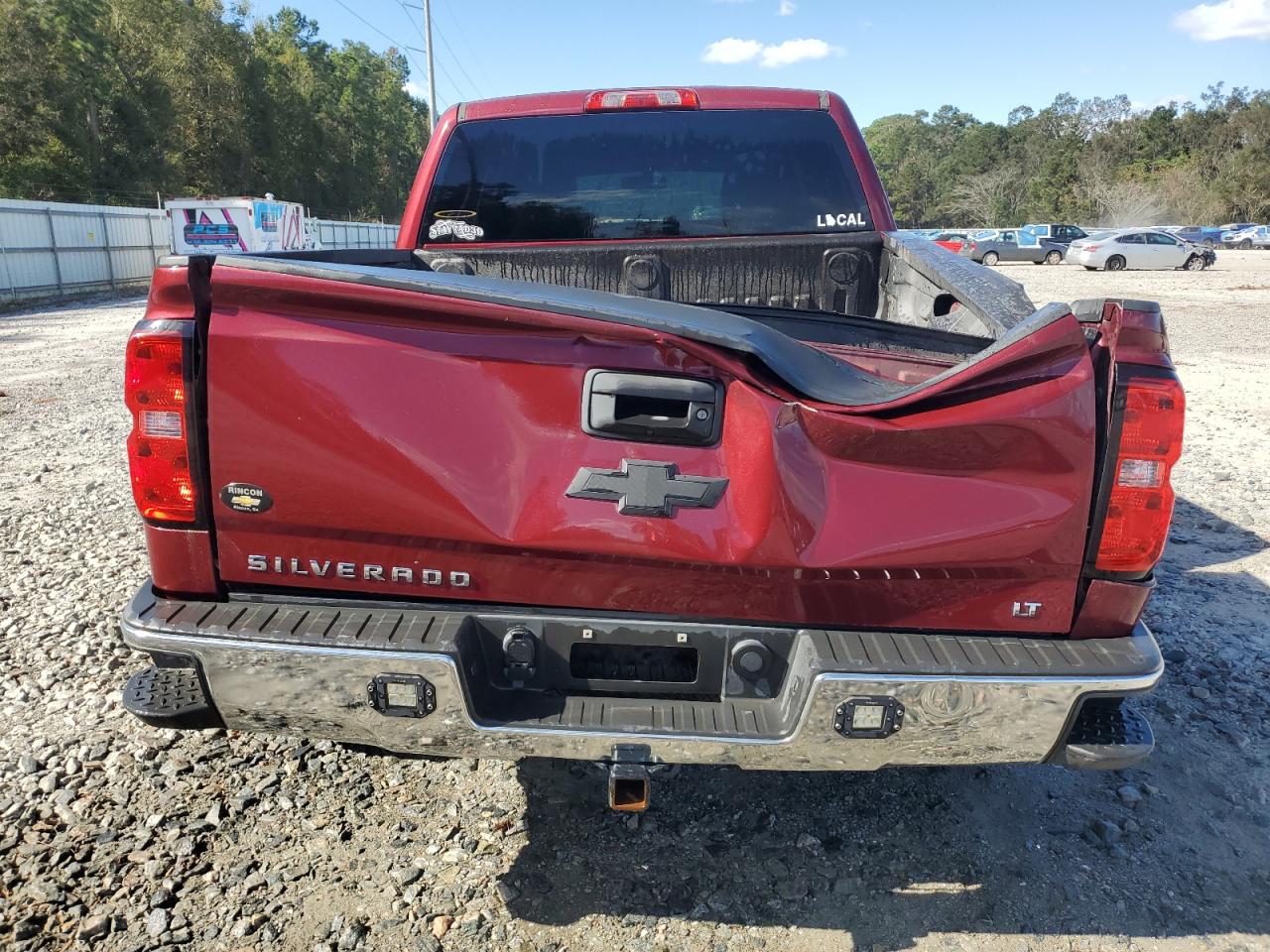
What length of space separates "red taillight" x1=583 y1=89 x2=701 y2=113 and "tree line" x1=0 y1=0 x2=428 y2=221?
39599 millimetres

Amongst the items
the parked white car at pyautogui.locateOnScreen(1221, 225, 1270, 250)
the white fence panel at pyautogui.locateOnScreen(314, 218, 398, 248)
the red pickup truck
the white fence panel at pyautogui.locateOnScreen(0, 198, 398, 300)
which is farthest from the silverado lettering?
the parked white car at pyautogui.locateOnScreen(1221, 225, 1270, 250)

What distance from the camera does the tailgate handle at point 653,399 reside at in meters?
2.05

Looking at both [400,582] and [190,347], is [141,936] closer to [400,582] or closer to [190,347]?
[400,582]

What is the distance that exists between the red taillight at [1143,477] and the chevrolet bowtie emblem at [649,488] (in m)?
0.94

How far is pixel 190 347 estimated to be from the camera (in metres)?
2.07

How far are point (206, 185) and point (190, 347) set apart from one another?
5866cm

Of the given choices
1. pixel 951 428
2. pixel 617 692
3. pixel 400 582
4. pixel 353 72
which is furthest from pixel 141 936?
pixel 353 72

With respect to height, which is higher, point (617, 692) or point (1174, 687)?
point (617, 692)

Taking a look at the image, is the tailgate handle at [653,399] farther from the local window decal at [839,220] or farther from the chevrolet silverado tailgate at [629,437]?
the local window decal at [839,220]

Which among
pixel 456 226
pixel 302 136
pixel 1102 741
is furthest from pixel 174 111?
pixel 1102 741

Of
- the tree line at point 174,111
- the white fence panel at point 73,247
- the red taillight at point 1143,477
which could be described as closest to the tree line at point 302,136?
the tree line at point 174,111

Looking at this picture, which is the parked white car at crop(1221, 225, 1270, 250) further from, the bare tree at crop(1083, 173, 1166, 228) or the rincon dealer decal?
the rincon dealer decal

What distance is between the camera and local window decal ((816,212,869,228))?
13.4 ft

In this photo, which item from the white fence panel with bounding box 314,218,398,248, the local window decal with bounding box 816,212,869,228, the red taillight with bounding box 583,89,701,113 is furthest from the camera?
the white fence panel with bounding box 314,218,398,248
